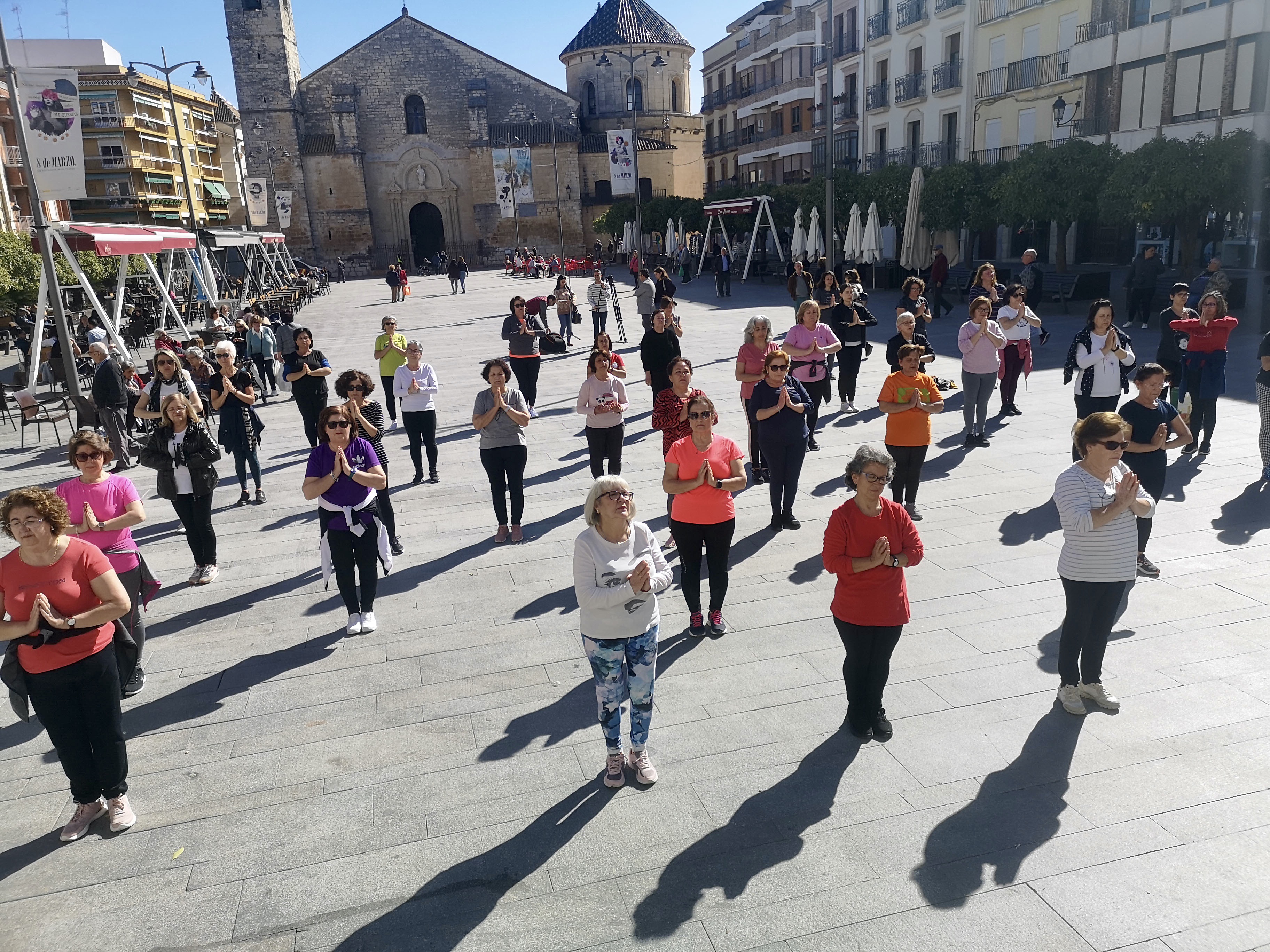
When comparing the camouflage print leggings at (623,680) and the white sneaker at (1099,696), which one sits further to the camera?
the white sneaker at (1099,696)

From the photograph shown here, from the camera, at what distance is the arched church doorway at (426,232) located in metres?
59.5

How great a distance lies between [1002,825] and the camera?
411 centimetres

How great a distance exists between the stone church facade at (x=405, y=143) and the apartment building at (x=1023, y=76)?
25.1 m

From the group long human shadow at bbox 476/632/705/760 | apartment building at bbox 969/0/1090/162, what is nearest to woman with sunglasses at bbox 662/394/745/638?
long human shadow at bbox 476/632/705/760

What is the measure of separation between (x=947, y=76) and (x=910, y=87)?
2.50m

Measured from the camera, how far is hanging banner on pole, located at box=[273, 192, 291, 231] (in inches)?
1778

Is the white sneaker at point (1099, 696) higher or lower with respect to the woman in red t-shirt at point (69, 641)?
lower

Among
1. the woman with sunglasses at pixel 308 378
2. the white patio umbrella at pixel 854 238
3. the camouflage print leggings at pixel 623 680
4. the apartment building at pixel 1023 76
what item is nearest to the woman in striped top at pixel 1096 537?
the camouflage print leggings at pixel 623 680

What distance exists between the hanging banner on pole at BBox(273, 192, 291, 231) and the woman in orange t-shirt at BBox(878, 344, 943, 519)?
4341 centimetres

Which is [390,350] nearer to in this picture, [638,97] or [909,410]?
[909,410]

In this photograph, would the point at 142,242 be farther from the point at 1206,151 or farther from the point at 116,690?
the point at 1206,151

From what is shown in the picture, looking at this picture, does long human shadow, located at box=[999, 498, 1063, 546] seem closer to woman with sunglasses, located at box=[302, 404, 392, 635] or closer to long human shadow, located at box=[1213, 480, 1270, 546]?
long human shadow, located at box=[1213, 480, 1270, 546]

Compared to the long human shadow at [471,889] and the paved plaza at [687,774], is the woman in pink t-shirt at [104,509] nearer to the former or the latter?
the paved plaza at [687,774]

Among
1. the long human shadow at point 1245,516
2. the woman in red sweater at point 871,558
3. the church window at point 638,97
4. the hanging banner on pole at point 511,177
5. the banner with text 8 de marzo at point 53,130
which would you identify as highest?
the church window at point 638,97
